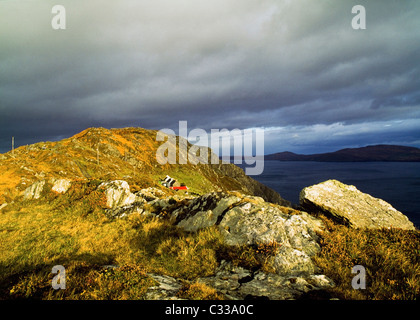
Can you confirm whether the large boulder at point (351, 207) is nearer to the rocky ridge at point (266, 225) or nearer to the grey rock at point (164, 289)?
the rocky ridge at point (266, 225)

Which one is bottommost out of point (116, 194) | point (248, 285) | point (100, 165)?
point (248, 285)

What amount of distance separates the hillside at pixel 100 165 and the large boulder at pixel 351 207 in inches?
746

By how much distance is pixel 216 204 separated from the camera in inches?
536

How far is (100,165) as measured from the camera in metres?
61.2

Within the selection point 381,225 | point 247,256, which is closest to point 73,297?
point 247,256

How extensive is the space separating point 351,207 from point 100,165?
65.2m

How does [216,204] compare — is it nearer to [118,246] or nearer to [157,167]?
[118,246]

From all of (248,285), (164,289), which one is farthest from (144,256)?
(248,285)

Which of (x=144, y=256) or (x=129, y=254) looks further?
(x=129, y=254)

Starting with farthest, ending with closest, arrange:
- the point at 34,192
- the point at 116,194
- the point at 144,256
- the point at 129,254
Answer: the point at 34,192
the point at 116,194
the point at 129,254
the point at 144,256

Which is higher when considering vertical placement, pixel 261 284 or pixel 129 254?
pixel 261 284

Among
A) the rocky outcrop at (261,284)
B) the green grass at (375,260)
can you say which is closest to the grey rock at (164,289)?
the rocky outcrop at (261,284)

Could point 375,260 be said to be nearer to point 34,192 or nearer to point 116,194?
point 116,194
